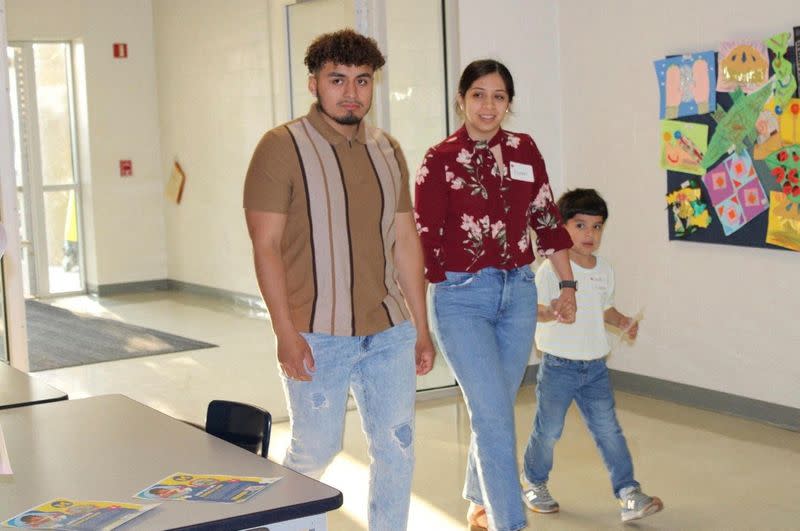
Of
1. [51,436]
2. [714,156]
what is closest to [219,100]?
[714,156]

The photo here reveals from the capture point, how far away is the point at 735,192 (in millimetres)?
5684

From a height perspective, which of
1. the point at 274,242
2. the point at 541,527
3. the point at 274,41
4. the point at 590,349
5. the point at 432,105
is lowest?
the point at 541,527

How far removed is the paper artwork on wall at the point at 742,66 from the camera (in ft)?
18.0

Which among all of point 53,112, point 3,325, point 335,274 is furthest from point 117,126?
point 335,274

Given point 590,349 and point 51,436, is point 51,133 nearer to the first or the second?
point 590,349

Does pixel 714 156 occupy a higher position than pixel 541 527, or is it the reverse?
pixel 714 156

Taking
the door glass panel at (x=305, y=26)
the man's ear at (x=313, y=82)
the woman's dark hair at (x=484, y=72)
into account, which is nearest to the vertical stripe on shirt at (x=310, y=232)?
the man's ear at (x=313, y=82)

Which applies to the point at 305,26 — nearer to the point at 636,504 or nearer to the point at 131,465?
the point at 636,504

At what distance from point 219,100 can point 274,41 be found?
4.36 feet

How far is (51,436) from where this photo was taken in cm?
275

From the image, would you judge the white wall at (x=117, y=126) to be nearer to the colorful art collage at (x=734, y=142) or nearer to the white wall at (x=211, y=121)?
the white wall at (x=211, y=121)

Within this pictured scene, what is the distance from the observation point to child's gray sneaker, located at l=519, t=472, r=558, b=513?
175 inches

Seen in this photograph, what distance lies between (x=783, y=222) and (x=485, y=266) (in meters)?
2.26

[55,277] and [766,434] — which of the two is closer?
[766,434]
